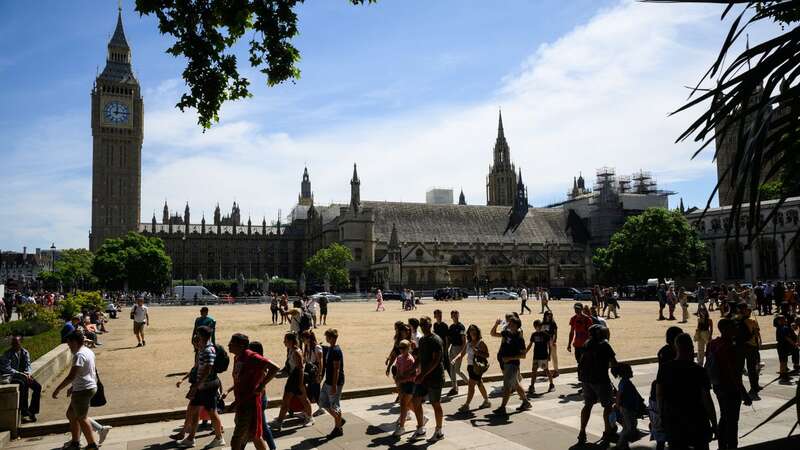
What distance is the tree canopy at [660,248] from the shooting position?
201 ft

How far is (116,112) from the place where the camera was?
115562 millimetres

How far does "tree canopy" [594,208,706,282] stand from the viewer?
201ft

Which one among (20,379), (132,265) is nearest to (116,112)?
(132,265)

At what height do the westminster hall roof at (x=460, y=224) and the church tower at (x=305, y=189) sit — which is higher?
the church tower at (x=305, y=189)

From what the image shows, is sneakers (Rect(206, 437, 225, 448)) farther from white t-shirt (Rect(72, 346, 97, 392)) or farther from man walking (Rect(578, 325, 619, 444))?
man walking (Rect(578, 325, 619, 444))

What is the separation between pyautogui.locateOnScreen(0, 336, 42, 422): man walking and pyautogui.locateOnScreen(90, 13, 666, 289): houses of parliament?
225 feet

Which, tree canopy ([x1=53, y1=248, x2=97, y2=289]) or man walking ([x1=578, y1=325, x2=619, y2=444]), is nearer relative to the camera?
man walking ([x1=578, y1=325, x2=619, y2=444])

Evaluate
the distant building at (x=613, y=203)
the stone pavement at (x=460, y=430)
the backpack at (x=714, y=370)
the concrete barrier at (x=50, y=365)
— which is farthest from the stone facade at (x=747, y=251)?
the concrete barrier at (x=50, y=365)

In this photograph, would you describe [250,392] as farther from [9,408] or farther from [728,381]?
[728,381]

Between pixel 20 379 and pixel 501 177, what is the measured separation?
114 metres

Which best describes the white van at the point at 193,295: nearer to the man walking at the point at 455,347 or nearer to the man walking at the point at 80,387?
the man walking at the point at 455,347

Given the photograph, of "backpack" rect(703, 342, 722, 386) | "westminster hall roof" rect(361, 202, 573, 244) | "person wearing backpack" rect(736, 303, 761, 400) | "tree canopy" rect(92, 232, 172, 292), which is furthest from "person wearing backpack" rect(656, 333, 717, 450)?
"westminster hall roof" rect(361, 202, 573, 244)

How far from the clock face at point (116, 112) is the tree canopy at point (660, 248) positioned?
94.3m

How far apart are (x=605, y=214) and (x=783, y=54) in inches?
3705
